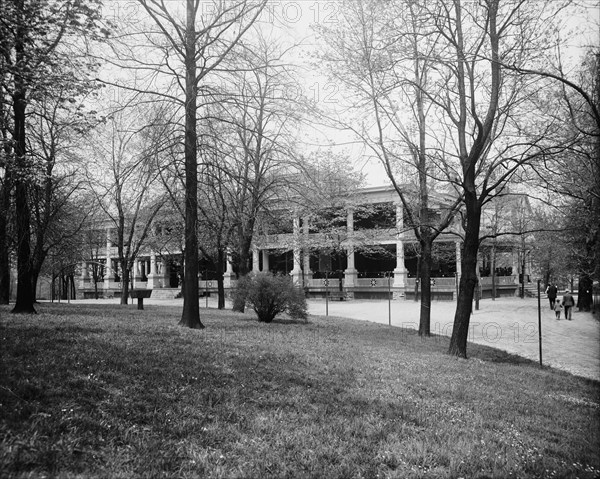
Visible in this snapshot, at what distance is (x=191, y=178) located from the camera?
41.3ft

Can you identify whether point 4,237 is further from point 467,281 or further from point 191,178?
point 467,281

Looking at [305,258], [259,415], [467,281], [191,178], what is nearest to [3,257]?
[191,178]

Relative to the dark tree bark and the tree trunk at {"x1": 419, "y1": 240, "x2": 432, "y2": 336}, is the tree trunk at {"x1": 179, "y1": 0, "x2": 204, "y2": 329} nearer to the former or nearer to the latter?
the dark tree bark

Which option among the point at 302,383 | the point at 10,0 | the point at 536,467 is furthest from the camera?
the point at 10,0

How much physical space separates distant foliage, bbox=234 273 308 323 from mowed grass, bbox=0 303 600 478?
20.1 feet

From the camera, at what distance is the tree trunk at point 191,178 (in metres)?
12.2

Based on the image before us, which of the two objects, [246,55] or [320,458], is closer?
[320,458]

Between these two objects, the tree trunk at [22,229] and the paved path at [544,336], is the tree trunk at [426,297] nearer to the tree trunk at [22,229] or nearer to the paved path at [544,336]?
the paved path at [544,336]

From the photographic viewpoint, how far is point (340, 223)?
150 feet

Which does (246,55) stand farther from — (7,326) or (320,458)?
(320,458)

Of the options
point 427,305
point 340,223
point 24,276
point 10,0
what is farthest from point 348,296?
point 10,0

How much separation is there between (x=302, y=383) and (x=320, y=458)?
2428 millimetres

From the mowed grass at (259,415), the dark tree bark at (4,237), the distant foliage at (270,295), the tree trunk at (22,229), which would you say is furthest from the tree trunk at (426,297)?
the dark tree bark at (4,237)

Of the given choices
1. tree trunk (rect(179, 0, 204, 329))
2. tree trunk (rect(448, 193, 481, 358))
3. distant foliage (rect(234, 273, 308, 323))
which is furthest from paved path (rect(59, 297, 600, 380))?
tree trunk (rect(179, 0, 204, 329))
